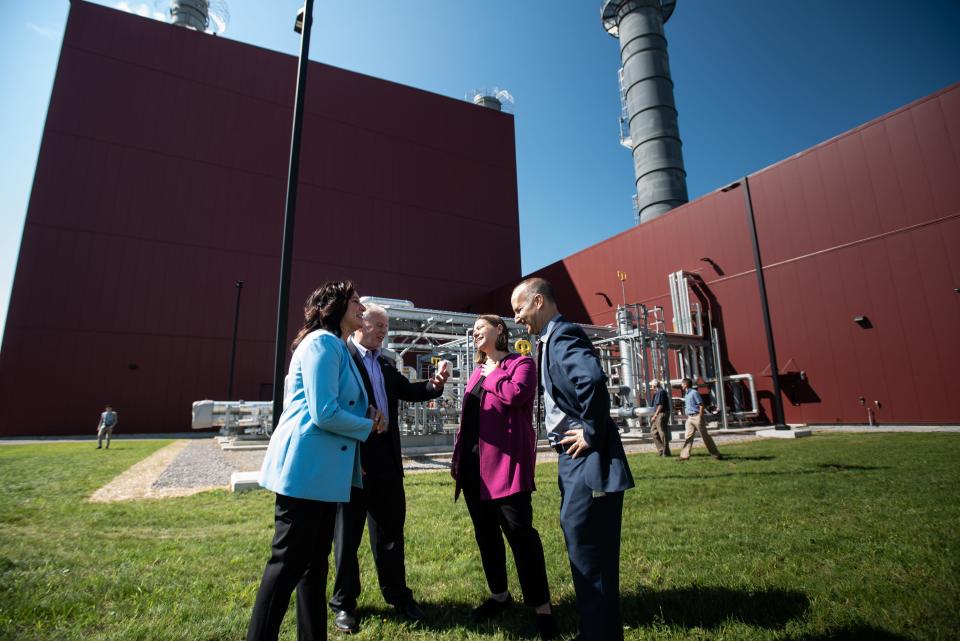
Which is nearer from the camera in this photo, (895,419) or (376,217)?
(895,419)

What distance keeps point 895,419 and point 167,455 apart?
21.4m

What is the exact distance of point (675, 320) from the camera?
20297mm

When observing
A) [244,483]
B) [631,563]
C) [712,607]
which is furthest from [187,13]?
[712,607]

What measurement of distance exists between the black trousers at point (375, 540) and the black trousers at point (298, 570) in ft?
1.75

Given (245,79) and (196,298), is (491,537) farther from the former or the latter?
(245,79)

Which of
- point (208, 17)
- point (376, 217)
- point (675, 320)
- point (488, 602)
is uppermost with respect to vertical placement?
point (208, 17)

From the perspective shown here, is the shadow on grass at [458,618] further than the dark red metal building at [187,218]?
No

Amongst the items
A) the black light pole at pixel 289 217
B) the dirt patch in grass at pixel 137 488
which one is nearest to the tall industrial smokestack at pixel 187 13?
the black light pole at pixel 289 217

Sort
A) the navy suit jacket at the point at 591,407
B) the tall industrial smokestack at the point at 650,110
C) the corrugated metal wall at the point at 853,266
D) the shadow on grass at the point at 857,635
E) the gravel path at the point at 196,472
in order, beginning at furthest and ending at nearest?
the tall industrial smokestack at the point at 650,110
the corrugated metal wall at the point at 853,266
the gravel path at the point at 196,472
the shadow on grass at the point at 857,635
the navy suit jacket at the point at 591,407

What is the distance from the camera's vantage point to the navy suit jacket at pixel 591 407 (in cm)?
221

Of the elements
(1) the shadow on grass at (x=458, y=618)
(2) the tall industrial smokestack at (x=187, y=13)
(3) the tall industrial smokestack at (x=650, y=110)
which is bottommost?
(1) the shadow on grass at (x=458, y=618)

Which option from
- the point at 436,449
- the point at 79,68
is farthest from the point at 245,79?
the point at 436,449

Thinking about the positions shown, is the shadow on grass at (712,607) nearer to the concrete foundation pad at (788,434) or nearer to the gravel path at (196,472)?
the gravel path at (196,472)

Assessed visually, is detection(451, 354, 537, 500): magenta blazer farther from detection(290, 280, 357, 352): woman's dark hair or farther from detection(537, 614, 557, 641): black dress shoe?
detection(290, 280, 357, 352): woman's dark hair
